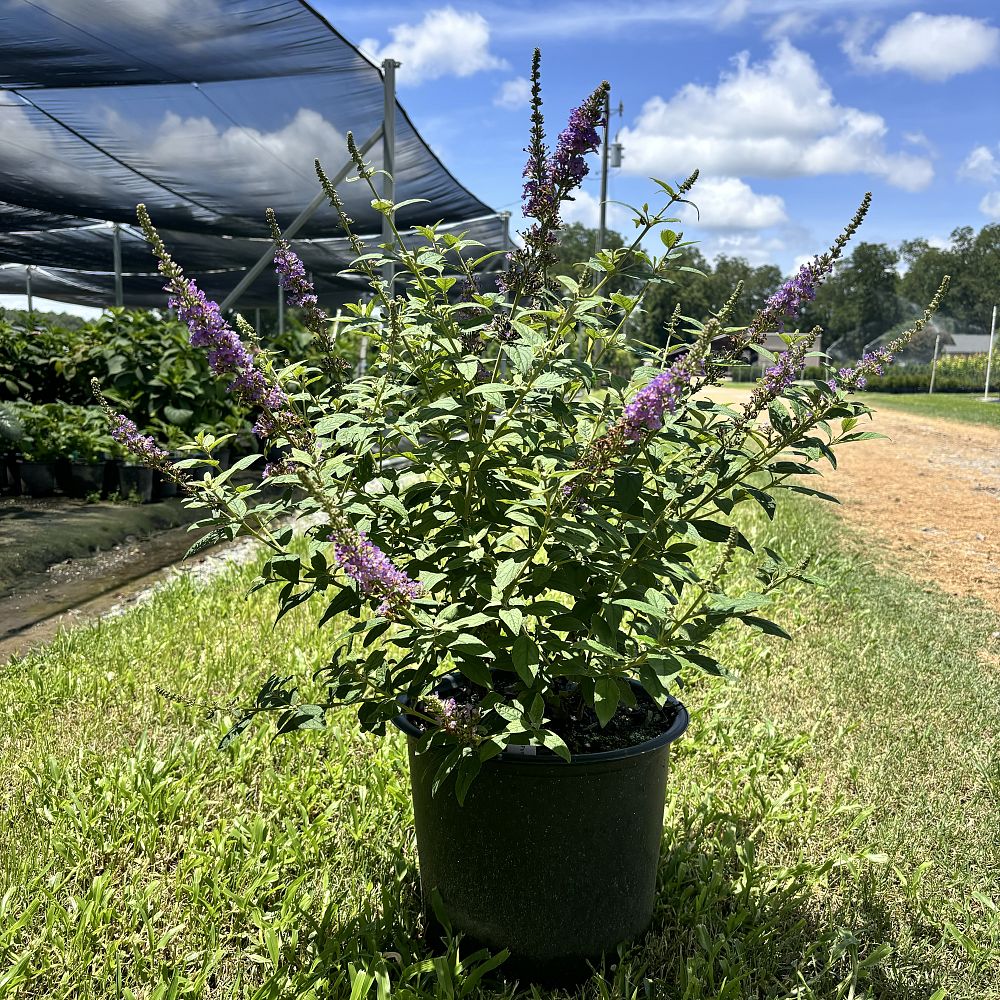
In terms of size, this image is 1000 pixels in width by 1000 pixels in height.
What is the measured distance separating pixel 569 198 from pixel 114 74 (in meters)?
5.73

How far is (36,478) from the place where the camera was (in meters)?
7.23

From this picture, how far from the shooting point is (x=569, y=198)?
1.83m

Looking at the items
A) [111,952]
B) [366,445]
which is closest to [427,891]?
[111,952]

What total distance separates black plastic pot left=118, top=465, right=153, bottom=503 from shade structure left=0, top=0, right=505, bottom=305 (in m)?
2.72

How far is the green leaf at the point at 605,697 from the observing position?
168 cm

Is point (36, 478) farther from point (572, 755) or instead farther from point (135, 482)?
point (572, 755)

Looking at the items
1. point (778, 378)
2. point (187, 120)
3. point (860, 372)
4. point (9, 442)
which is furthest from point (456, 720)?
point (187, 120)

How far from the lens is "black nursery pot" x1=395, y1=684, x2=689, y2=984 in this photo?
6.00 feet

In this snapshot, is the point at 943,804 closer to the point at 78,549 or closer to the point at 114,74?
the point at 78,549

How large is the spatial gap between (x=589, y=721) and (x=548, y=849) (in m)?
0.38

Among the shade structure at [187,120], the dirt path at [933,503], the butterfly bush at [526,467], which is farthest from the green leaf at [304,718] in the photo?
the shade structure at [187,120]

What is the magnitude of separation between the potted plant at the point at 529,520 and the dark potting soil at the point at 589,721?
0.6 inches

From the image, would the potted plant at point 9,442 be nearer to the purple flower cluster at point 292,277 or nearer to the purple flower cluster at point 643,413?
the purple flower cluster at point 292,277

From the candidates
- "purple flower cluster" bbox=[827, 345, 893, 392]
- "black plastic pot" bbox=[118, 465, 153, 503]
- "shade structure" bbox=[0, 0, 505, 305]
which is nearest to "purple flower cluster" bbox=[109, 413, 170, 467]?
"purple flower cluster" bbox=[827, 345, 893, 392]
